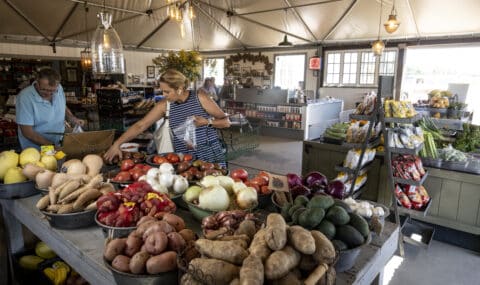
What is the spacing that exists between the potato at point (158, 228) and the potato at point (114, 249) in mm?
85

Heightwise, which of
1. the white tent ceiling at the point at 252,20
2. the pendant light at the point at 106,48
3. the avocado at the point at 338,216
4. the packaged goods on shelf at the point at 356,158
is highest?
the white tent ceiling at the point at 252,20

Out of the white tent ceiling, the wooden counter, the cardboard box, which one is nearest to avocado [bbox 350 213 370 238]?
the cardboard box

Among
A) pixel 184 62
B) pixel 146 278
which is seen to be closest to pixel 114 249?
pixel 146 278

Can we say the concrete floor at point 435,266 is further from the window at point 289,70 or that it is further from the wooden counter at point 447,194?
the window at point 289,70

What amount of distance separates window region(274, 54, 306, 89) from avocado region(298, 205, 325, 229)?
10.4 metres

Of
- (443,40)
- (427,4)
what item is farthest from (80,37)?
(443,40)

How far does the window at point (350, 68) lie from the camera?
32.5 ft

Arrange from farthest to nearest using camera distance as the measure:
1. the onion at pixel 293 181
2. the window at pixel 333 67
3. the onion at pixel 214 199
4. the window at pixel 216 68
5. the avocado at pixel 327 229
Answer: the window at pixel 216 68
the window at pixel 333 67
the onion at pixel 293 181
the onion at pixel 214 199
the avocado at pixel 327 229

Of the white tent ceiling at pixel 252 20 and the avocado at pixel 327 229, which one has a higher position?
the white tent ceiling at pixel 252 20

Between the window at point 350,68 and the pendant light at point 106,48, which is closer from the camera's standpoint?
the pendant light at point 106,48

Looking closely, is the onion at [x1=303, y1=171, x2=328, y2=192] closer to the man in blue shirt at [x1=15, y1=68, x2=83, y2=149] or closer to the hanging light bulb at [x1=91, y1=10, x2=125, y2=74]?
the hanging light bulb at [x1=91, y1=10, x2=125, y2=74]

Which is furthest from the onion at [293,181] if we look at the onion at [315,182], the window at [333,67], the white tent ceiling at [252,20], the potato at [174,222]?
the window at [333,67]

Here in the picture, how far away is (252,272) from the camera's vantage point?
2.77ft

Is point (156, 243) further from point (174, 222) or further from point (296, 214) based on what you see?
point (296, 214)
